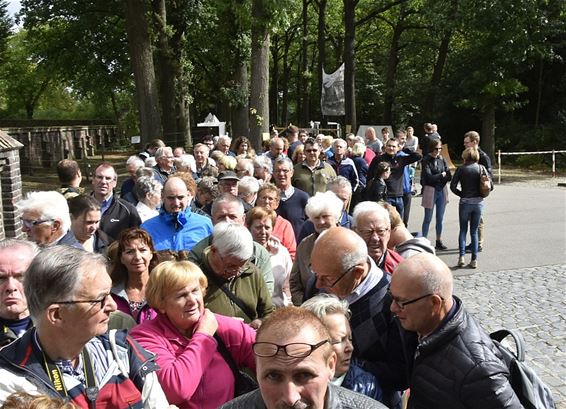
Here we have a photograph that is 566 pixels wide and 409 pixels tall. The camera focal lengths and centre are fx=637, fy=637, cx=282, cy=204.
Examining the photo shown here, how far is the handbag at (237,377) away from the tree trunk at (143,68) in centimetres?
1560

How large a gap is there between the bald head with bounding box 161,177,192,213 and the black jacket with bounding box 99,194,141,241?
65 cm

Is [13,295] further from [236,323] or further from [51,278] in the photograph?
[236,323]

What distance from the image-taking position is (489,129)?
86.3 feet

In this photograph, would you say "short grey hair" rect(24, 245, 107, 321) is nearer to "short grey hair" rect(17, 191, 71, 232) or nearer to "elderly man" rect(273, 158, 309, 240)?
"short grey hair" rect(17, 191, 71, 232)

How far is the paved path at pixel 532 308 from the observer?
6217 mm

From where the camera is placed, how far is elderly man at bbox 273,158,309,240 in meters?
7.38

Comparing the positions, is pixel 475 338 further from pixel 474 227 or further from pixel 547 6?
pixel 547 6

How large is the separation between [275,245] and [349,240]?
74.2 inches

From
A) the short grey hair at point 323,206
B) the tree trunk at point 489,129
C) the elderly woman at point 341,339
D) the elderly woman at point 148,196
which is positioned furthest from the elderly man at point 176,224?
the tree trunk at point 489,129

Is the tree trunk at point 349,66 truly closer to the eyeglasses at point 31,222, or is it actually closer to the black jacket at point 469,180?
the black jacket at point 469,180

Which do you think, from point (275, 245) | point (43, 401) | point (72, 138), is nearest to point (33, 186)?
point (72, 138)

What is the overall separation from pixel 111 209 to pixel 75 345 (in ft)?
13.2

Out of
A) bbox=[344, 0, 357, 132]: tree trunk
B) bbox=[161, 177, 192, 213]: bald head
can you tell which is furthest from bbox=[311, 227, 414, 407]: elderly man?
bbox=[344, 0, 357, 132]: tree trunk

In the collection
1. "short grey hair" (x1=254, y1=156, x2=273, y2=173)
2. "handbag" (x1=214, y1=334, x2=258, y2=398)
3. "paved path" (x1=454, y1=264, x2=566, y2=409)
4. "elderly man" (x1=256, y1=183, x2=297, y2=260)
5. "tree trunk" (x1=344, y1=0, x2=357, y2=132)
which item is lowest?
"paved path" (x1=454, y1=264, x2=566, y2=409)
